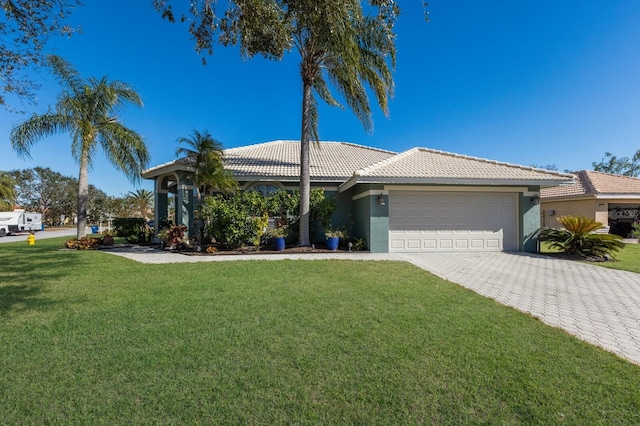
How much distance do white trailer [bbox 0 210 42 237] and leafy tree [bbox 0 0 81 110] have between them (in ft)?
113

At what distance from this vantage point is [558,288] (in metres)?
6.60

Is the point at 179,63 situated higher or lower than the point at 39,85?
higher

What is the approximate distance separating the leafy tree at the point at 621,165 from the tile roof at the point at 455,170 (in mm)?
46839

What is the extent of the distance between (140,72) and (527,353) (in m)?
17.2

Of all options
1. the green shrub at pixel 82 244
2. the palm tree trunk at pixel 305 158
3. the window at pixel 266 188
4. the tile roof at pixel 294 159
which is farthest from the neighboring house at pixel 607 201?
the green shrub at pixel 82 244

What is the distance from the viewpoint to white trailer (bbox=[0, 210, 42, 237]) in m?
29.4

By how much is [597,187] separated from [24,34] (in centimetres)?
2683

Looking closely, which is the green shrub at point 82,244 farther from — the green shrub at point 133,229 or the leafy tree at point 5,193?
the leafy tree at point 5,193

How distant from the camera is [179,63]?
12.0 m

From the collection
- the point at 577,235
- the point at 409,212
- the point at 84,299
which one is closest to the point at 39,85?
the point at 84,299

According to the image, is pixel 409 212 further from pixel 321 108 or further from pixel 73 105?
pixel 73 105

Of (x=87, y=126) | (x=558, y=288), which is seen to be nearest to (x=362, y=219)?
(x=558, y=288)

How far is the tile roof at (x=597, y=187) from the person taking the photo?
60.2 feet

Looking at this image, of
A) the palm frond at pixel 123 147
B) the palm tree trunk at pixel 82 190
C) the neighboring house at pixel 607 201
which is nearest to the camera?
the palm tree trunk at pixel 82 190
